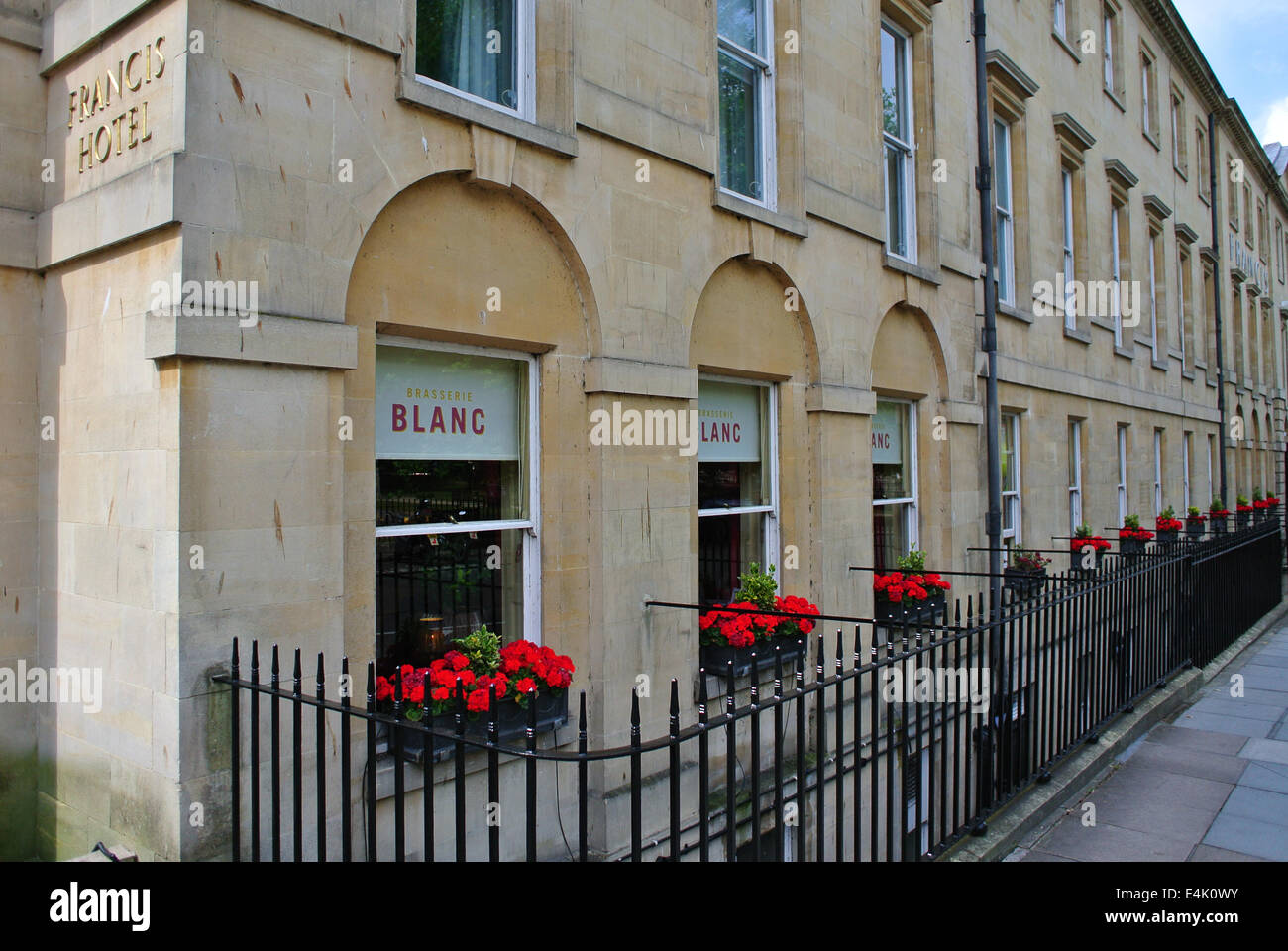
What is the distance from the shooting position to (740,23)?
750cm

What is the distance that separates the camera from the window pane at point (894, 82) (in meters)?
9.73

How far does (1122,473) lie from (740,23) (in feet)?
42.6

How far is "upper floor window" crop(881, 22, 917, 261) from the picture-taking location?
966 centimetres

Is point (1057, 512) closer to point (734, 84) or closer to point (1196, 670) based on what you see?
point (1196, 670)

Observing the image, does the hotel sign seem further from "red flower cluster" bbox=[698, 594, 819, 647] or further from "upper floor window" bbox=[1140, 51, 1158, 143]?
"red flower cluster" bbox=[698, 594, 819, 647]

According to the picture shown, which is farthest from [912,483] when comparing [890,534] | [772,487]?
[772,487]

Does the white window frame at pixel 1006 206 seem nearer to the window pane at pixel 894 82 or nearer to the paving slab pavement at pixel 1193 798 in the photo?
the window pane at pixel 894 82

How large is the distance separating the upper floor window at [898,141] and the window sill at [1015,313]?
2.45 m

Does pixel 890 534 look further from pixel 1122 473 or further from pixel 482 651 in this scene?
pixel 1122 473

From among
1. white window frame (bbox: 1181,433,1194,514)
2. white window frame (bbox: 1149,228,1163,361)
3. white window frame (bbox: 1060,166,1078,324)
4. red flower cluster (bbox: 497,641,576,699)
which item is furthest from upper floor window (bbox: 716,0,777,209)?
white window frame (bbox: 1181,433,1194,514)

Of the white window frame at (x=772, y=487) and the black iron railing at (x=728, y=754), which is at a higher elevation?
the white window frame at (x=772, y=487)

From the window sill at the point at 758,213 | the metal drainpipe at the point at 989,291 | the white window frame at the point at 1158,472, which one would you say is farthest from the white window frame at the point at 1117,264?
the window sill at the point at 758,213

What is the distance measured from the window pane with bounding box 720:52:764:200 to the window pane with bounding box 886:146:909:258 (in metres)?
2.55
